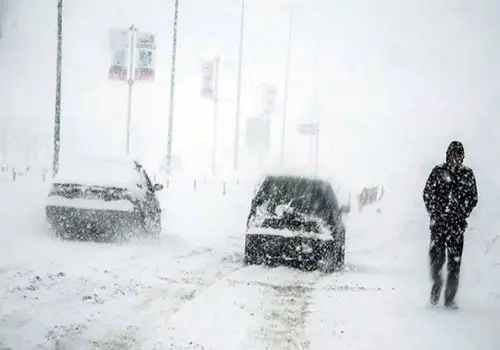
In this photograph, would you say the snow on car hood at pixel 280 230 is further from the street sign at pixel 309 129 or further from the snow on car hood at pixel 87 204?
the street sign at pixel 309 129

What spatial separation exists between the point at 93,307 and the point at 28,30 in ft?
274

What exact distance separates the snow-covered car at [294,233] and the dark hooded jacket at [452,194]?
304cm

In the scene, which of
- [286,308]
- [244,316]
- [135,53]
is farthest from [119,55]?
[244,316]

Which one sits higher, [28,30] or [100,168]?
[28,30]

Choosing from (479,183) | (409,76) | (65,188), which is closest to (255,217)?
(65,188)

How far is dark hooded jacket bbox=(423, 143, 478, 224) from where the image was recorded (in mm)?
8227

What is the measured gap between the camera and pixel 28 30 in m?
84.8

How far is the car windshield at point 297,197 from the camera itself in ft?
37.5

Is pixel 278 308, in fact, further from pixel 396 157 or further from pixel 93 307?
pixel 396 157

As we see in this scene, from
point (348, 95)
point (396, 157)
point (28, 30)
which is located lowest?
point (396, 157)

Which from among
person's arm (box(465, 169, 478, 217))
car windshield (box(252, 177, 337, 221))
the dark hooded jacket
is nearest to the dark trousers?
the dark hooded jacket

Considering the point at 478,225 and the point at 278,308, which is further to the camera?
the point at 478,225

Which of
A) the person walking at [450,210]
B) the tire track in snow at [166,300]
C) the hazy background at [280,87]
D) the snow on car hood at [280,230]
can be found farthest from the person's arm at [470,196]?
the hazy background at [280,87]

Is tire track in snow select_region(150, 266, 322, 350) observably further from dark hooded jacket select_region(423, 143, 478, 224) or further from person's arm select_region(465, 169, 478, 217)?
person's arm select_region(465, 169, 478, 217)
